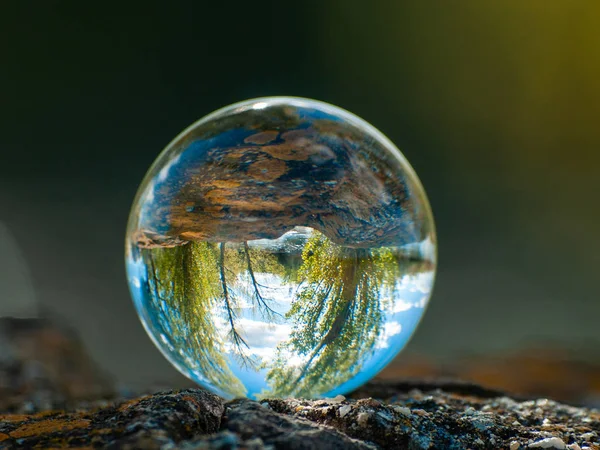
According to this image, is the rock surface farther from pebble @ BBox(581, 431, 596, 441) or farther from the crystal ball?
the crystal ball

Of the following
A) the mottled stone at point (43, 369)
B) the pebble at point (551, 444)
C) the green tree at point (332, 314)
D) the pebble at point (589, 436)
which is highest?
the green tree at point (332, 314)

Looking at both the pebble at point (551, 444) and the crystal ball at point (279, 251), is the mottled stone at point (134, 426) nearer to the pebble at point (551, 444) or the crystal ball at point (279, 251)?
the crystal ball at point (279, 251)

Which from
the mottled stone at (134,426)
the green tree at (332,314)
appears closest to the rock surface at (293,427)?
the mottled stone at (134,426)

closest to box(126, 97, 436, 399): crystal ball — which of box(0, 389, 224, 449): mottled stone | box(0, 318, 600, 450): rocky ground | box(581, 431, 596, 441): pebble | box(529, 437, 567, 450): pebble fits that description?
box(0, 318, 600, 450): rocky ground

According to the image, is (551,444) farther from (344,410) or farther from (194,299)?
(194,299)

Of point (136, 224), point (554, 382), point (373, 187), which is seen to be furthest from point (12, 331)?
point (554, 382)

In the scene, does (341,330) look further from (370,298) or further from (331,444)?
(331,444)
